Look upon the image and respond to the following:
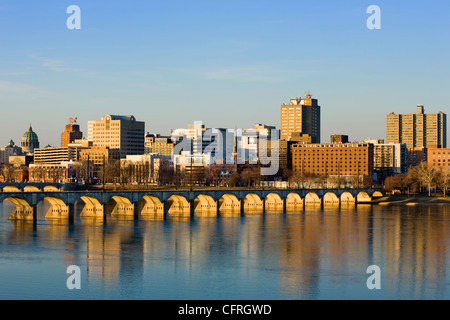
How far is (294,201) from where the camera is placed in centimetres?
13925

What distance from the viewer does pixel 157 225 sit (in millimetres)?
89812

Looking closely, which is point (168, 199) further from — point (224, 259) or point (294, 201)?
point (224, 259)

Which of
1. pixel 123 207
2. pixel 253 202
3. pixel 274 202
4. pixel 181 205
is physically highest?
pixel 123 207

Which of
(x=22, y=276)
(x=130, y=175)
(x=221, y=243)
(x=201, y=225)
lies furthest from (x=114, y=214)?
(x=130, y=175)

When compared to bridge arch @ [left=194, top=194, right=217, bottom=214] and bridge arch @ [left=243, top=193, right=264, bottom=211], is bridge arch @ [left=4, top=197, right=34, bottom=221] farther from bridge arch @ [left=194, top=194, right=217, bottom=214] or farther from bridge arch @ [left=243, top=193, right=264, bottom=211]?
bridge arch @ [left=243, top=193, right=264, bottom=211]

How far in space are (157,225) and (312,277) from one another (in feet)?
134

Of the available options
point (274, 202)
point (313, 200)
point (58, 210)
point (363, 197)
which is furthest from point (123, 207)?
point (363, 197)

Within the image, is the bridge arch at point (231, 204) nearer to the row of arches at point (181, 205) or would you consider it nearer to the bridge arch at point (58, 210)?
the row of arches at point (181, 205)

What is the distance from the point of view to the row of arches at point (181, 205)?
95812mm

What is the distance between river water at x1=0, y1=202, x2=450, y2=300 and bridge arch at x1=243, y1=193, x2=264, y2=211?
3004 cm

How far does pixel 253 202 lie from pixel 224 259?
228 ft
